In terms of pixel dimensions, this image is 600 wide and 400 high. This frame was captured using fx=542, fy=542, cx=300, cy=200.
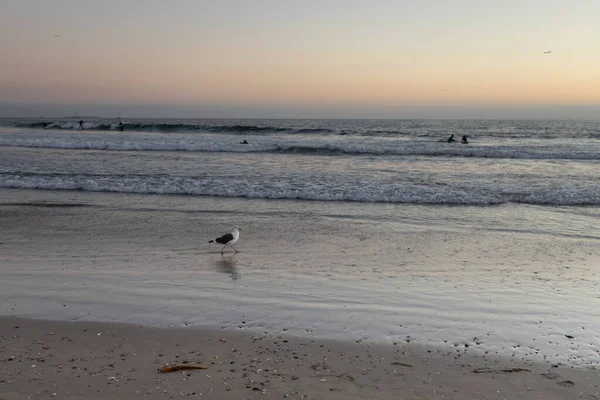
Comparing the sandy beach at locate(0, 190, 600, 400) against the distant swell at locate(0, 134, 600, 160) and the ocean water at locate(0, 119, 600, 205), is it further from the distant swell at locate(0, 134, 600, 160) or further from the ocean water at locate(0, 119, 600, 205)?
the distant swell at locate(0, 134, 600, 160)

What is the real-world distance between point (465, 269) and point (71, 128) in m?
55.2

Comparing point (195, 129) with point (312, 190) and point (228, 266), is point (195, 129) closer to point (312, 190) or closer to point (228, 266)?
point (312, 190)

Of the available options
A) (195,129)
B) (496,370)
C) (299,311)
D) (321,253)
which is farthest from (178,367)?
(195,129)

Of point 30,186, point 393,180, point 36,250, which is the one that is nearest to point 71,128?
point 30,186

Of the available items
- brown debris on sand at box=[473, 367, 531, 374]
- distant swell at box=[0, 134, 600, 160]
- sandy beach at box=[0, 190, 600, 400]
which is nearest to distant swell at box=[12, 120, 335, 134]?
distant swell at box=[0, 134, 600, 160]

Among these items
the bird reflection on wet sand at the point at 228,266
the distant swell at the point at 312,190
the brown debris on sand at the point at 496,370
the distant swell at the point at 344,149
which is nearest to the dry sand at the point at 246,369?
the brown debris on sand at the point at 496,370

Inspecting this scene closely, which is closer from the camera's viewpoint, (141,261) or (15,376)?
(15,376)

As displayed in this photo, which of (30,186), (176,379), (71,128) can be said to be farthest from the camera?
(71,128)

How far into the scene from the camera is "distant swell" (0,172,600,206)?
14.5 m

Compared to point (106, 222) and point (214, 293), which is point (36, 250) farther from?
point (214, 293)

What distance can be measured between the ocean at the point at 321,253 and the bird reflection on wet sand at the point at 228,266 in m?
0.05

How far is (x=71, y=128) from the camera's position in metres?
55.8

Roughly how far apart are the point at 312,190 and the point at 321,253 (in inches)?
264

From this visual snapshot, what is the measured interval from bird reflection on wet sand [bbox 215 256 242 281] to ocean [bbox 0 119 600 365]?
46mm
